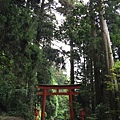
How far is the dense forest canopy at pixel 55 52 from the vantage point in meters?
5.71

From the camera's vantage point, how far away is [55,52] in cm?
1197

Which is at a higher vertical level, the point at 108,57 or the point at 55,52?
the point at 55,52

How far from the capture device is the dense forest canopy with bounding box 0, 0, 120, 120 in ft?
18.7

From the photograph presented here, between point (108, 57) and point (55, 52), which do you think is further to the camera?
point (55, 52)

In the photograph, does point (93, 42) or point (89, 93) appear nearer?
point (93, 42)

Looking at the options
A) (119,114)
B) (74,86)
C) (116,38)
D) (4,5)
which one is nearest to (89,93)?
(74,86)

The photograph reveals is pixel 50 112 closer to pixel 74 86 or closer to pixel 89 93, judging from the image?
pixel 74 86

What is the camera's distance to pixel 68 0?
1176cm

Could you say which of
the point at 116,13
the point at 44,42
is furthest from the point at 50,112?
the point at 116,13

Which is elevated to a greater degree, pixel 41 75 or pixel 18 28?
pixel 18 28

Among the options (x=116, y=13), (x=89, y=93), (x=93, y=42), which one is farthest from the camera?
(x=116, y=13)

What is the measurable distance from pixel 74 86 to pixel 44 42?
3.29 metres

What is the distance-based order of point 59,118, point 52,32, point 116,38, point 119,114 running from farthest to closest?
point 59,118 → point 52,32 → point 116,38 → point 119,114

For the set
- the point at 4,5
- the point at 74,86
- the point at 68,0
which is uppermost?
the point at 68,0
